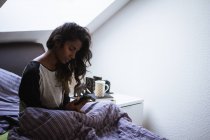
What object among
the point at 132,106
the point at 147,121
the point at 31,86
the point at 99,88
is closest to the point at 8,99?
the point at 31,86

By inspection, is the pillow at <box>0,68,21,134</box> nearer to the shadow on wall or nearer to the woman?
the woman

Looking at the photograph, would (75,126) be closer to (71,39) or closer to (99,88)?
(71,39)

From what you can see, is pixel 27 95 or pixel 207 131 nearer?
pixel 27 95

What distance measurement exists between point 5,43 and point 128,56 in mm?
1003

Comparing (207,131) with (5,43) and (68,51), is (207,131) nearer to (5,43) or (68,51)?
(68,51)

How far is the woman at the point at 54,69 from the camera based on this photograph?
1340mm

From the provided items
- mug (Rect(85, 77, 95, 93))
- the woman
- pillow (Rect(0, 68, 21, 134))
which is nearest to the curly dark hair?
the woman

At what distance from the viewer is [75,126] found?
129 cm

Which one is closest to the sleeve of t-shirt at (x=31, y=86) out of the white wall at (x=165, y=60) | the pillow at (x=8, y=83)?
the pillow at (x=8, y=83)

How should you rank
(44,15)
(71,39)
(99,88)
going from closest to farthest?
(71,39)
(99,88)
(44,15)

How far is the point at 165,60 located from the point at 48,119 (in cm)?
114

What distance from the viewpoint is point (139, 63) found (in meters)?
2.24

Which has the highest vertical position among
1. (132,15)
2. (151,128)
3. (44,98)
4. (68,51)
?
(132,15)

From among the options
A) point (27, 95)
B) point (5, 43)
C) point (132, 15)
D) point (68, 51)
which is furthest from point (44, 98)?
point (132, 15)
